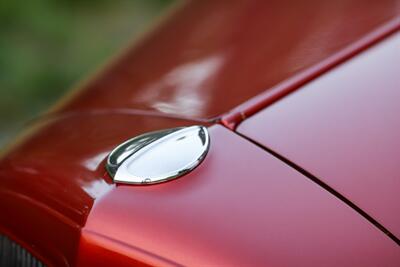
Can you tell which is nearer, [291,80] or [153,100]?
[291,80]

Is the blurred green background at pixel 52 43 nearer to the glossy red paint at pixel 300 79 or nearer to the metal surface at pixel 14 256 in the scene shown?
the metal surface at pixel 14 256

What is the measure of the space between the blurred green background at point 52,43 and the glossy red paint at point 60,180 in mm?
2495

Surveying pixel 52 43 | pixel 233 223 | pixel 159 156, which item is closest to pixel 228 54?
pixel 159 156

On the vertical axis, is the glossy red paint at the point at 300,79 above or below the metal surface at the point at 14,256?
above

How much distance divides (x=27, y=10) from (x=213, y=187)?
12.8 ft

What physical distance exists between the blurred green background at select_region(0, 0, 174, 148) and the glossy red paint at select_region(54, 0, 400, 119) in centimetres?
228

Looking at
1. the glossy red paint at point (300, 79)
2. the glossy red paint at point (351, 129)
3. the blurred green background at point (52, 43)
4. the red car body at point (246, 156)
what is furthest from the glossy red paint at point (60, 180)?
the blurred green background at point (52, 43)

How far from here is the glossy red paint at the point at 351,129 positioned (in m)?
1.47

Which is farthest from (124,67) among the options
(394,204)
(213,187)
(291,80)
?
(394,204)

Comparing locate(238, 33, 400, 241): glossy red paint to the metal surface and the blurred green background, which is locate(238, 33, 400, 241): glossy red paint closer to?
the metal surface

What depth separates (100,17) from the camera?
5.35 m

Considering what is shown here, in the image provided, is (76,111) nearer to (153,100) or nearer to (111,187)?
(153,100)

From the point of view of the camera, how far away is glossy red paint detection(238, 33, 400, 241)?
4.82 ft

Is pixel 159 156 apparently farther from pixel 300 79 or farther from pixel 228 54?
pixel 228 54
